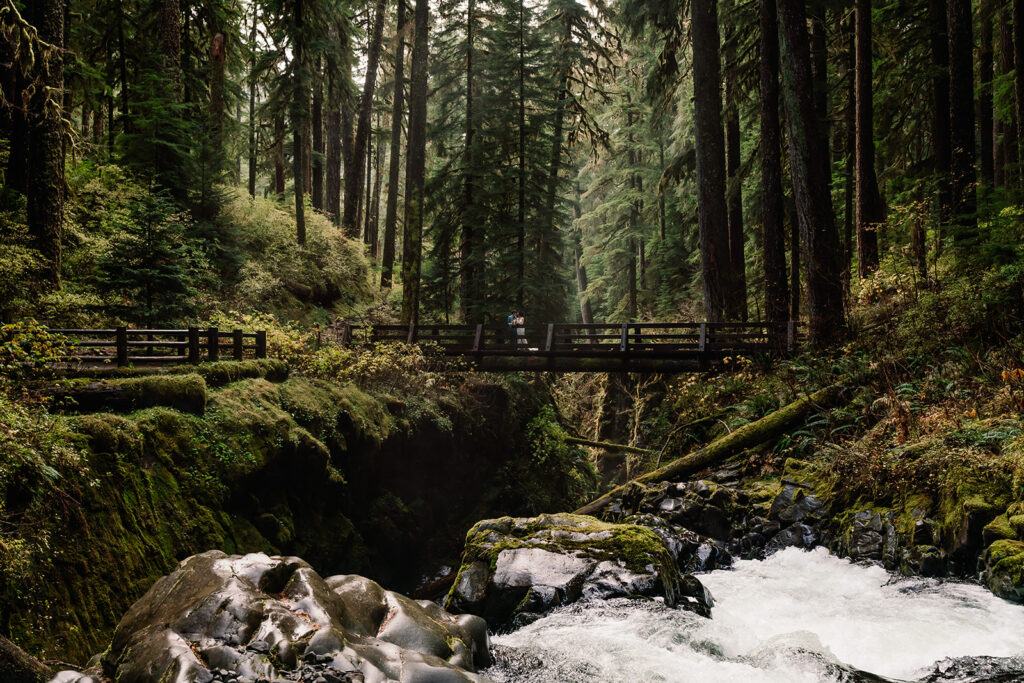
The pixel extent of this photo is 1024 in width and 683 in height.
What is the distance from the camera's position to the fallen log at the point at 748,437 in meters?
9.69

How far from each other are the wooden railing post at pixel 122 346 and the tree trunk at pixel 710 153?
13.4m

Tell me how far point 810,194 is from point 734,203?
7244mm

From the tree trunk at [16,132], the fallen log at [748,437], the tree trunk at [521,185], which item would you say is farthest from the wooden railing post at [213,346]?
the tree trunk at [521,185]

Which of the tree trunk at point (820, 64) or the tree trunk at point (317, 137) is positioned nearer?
the tree trunk at point (820, 64)

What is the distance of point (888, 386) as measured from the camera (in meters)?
8.52

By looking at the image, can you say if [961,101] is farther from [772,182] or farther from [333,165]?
[333,165]

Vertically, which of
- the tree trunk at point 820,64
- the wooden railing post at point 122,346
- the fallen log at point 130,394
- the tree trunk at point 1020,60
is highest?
the tree trunk at point 820,64

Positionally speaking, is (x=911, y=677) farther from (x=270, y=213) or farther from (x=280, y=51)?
(x=280, y=51)

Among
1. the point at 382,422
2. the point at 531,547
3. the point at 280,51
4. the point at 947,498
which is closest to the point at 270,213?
the point at 280,51

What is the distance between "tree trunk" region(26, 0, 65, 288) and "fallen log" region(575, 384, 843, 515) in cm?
1035

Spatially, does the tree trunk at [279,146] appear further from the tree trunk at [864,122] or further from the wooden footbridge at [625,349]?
the tree trunk at [864,122]

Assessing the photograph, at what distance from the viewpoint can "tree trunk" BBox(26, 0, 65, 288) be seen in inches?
398

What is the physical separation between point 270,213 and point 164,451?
1552 cm

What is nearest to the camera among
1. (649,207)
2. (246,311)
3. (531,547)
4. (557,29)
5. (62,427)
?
(62,427)
